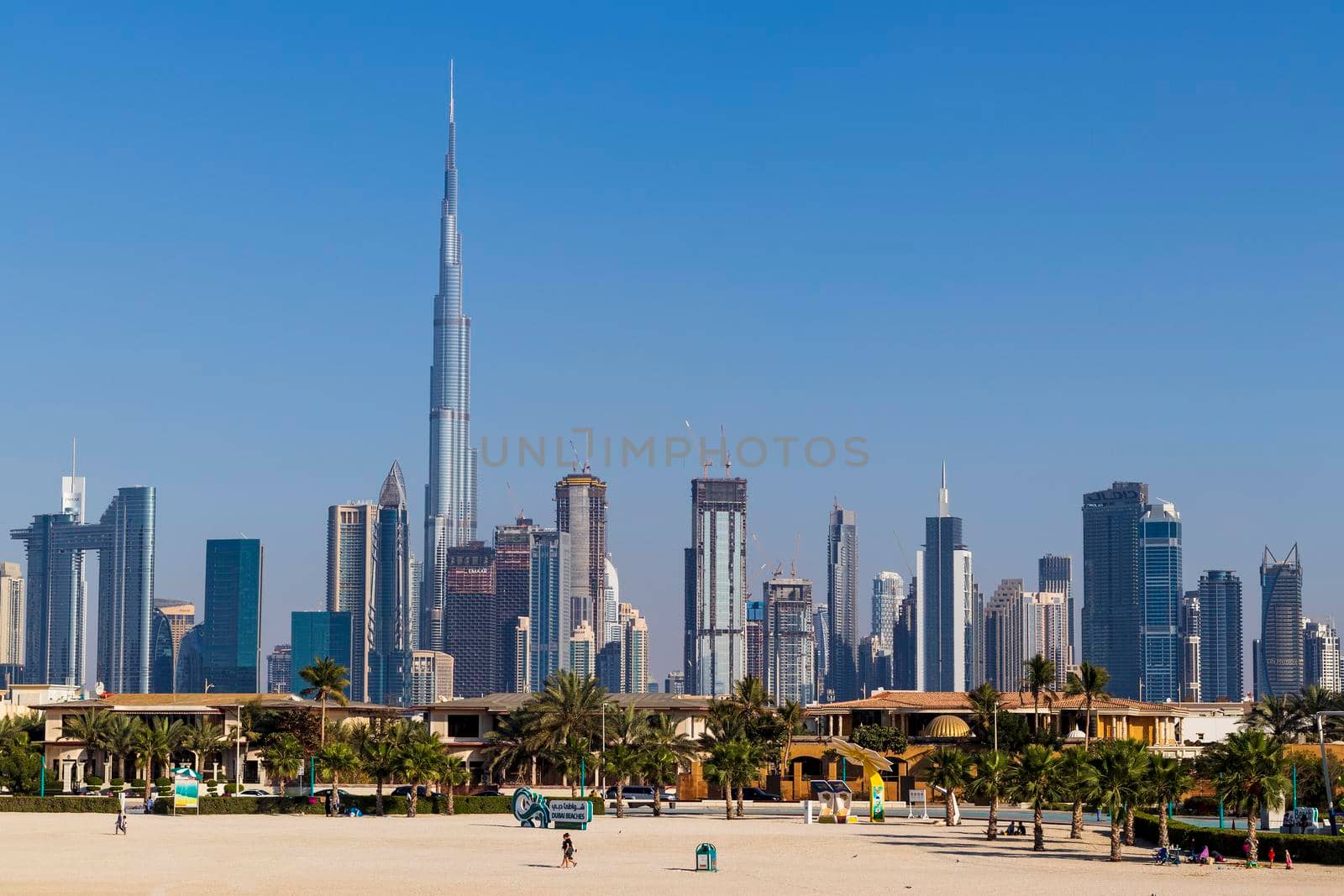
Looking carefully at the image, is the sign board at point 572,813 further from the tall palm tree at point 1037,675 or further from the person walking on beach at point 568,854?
the tall palm tree at point 1037,675

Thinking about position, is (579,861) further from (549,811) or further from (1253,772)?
(1253,772)

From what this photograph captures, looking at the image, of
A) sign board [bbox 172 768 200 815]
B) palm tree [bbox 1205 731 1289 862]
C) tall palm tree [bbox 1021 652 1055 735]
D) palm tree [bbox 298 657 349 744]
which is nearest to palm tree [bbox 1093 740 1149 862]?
palm tree [bbox 1205 731 1289 862]

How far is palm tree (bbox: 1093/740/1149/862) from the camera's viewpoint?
75000mm

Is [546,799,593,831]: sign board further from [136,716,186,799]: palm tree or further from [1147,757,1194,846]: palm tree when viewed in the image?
[136,716,186,799]: palm tree

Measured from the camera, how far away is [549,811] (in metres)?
92.7

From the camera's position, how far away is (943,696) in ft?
507

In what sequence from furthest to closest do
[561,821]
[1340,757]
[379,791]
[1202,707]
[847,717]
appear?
[1202,707] < [847,717] < [1340,757] < [379,791] < [561,821]

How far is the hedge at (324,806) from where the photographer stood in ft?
344

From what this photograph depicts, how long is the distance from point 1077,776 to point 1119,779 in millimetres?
4128

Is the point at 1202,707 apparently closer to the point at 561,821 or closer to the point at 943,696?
the point at 943,696

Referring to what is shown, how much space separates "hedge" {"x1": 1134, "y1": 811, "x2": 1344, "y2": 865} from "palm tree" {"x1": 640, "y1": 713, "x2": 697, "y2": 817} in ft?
109

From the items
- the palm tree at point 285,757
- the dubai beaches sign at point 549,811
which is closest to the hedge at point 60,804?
the palm tree at point 285,757

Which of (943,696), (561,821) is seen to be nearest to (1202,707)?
(943,696)

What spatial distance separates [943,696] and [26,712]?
7746cm
